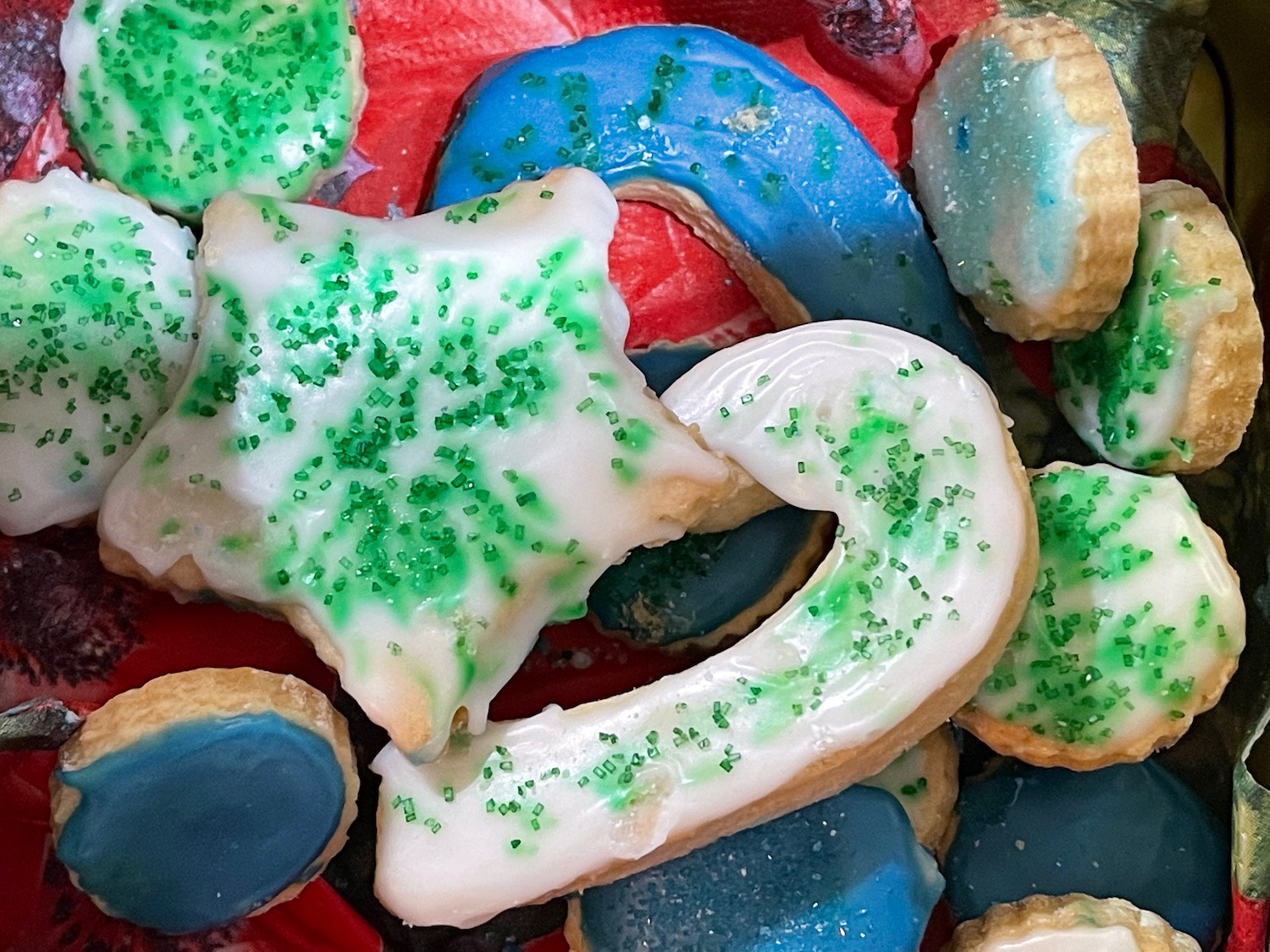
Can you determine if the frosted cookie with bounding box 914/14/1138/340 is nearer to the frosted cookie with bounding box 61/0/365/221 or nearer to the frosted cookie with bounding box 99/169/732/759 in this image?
the frosted cookie with bounding box 99/169/732/759

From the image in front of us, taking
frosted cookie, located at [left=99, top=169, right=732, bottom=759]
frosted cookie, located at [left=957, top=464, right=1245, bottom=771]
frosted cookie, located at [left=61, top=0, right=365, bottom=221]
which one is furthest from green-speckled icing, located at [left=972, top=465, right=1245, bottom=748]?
frosted cookie, located at [left=61, top=0, right=365, bottom=221]

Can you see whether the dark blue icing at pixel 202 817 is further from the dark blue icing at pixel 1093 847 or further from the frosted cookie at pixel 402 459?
the dark blue icing at pixel 1093 847

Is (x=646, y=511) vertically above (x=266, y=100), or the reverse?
(x=266, y=100)

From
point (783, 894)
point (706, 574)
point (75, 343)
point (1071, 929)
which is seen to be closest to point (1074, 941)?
point (1071, 929)

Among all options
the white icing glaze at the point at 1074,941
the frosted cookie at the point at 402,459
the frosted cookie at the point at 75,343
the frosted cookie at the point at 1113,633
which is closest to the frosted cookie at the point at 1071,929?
the white icing glaze at the point at 1074,941

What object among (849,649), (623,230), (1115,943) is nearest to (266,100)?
(623,230)

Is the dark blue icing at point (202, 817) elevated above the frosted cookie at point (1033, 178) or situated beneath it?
situated beneath

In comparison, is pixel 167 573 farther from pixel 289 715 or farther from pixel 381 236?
pixel 381 236

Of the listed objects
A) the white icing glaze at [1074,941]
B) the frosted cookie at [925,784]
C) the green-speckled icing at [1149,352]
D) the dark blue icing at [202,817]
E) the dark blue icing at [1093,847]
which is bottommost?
the dark blue icing at [1093,847]
